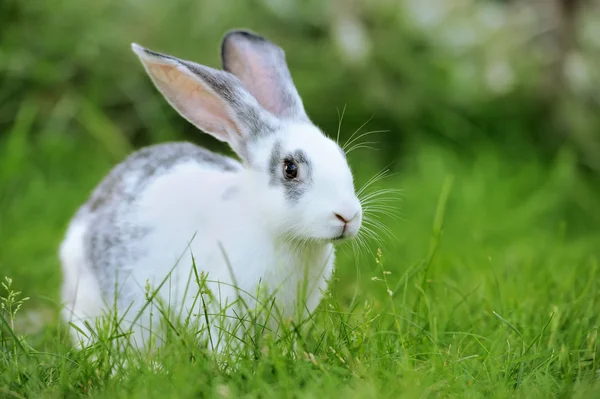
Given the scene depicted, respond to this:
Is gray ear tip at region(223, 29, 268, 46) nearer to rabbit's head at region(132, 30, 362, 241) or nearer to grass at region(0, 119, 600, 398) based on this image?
rabbit's head at region(132, 30, 362, 241)

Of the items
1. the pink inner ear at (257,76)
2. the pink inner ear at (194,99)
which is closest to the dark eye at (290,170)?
the pink inner ear at (194,99)

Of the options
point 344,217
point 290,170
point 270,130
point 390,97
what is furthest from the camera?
point 390,97

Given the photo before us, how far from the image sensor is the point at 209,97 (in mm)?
3104

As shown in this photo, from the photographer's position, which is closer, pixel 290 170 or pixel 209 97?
pixel 290 170

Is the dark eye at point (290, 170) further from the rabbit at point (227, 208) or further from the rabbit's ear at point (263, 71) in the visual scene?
the rabbit's ear at point (263, 71)

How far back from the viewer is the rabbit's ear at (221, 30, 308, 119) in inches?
130

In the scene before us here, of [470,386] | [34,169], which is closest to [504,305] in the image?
[470,386]

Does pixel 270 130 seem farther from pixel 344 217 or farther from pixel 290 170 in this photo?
pixel 344 217

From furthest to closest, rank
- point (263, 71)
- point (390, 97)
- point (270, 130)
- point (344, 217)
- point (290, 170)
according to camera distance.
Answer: point (390, 97)
point (263, 71)
point (270, 130)
point (290, 170)
point (344, 217)

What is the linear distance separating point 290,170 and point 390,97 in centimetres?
349

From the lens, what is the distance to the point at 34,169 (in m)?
5.30

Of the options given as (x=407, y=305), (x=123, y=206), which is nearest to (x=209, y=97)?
(x=123, y=206)

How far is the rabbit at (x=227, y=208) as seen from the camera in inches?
113

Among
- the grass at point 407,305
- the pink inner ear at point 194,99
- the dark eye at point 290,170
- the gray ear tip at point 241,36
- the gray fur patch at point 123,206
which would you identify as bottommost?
the grass at point 407,305
